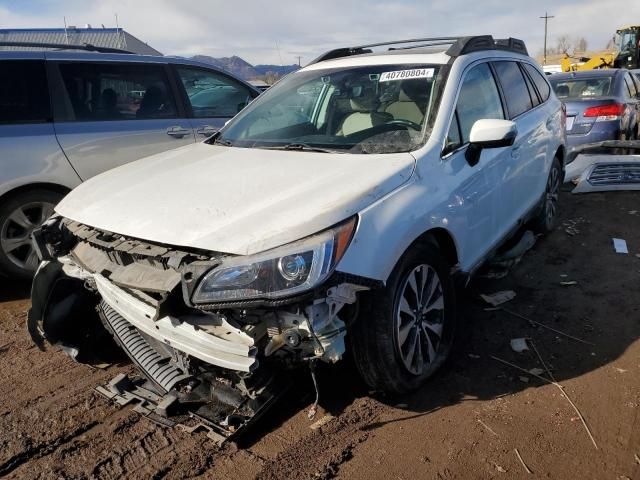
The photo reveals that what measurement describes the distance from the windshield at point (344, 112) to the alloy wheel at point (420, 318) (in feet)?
2.42

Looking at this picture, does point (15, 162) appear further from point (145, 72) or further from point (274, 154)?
point (274, 154)

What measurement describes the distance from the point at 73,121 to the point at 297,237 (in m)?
3.53

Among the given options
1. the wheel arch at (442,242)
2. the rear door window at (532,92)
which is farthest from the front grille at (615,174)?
the wheel arch at (442,242)

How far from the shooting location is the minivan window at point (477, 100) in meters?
3.46

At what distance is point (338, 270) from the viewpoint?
2.29 metres

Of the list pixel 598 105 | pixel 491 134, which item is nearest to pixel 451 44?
pixel 491 134

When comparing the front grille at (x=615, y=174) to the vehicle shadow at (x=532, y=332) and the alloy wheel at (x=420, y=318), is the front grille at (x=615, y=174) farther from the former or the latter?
the alloy wheel at (x=420, y=318)

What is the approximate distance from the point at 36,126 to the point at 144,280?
9.76ft

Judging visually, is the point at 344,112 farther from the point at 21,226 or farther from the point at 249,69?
the point at 249,69

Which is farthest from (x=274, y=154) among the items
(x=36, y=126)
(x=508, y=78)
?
(x=36, y=126)

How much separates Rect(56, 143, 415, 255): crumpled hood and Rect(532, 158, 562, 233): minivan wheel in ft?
9.78

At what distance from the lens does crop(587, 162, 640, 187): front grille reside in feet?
23.4

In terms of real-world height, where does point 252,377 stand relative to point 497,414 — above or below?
above

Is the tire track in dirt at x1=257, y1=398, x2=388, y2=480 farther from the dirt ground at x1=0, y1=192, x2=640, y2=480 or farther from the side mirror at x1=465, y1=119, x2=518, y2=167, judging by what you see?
the side mirror at x1=465, y1=119, x2=518, y2=167
